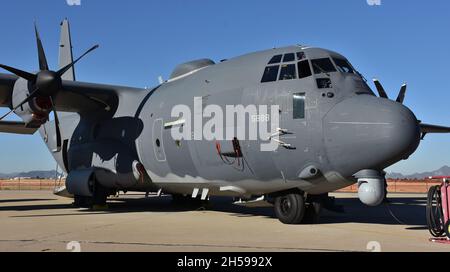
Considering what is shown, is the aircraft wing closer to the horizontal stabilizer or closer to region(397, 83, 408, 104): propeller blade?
the horizontal stabilizer

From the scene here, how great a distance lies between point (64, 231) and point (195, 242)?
3.52m

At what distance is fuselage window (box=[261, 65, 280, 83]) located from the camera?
38.3 ft

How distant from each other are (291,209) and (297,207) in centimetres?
22

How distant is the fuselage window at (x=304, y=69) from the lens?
36.8ft

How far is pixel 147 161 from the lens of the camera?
49.9 ft

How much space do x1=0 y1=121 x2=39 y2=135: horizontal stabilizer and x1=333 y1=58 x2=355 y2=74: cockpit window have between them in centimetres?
1340

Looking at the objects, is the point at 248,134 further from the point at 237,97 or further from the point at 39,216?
the point at 39,216

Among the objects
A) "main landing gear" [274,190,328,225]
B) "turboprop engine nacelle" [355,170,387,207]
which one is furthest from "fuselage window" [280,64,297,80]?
"turboprop engine nacelle" [355,170,387,207]

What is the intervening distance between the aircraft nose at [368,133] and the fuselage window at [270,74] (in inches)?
77.3

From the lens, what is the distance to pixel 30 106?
15.1 meters

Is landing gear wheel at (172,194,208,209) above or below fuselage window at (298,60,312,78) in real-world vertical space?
below

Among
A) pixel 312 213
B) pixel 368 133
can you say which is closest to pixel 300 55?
pixel 368 133

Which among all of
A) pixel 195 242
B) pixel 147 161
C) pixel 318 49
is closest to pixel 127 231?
pixel 195 242

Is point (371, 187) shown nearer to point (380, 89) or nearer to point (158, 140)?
point (380, 89)
